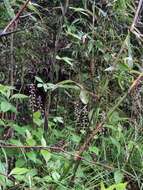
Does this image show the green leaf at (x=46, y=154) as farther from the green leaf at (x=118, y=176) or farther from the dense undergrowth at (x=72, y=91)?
the green leaf at (x=118, y=176)

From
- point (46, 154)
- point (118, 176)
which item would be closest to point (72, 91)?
point (118, 176)

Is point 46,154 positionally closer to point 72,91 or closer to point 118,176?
point 118,176

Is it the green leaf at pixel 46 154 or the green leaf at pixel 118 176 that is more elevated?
the green leaf at pixel 46 154

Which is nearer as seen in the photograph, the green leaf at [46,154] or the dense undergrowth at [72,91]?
the green leaf at [46,154]

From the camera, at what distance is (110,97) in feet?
7.38

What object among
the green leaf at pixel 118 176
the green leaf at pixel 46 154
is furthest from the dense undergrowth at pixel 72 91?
the green leaf at pixel 46 154

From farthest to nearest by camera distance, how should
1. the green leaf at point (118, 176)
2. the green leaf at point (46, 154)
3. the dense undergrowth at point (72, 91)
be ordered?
1. the dense undergrowth at point (72, 91)
2. the green leaf at point (118, 176)
3. the green leaf at point (46, 154)

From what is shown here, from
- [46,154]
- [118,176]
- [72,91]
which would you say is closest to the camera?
[46,154]

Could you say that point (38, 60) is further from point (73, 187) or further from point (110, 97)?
point (73, 187)

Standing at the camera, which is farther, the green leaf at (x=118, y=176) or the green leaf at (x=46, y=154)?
the green leaf at (x=118, y=176)

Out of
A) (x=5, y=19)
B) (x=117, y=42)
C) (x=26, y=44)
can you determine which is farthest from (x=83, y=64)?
(x=5, y=19)

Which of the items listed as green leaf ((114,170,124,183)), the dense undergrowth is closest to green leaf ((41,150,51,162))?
the dense undergrowth

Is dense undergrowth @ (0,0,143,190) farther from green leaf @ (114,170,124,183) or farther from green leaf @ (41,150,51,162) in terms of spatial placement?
green leaf @ (41,150,51,162)

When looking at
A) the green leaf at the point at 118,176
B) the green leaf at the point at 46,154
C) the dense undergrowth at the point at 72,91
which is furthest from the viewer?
the dense undergrowth at the point at 72,91
